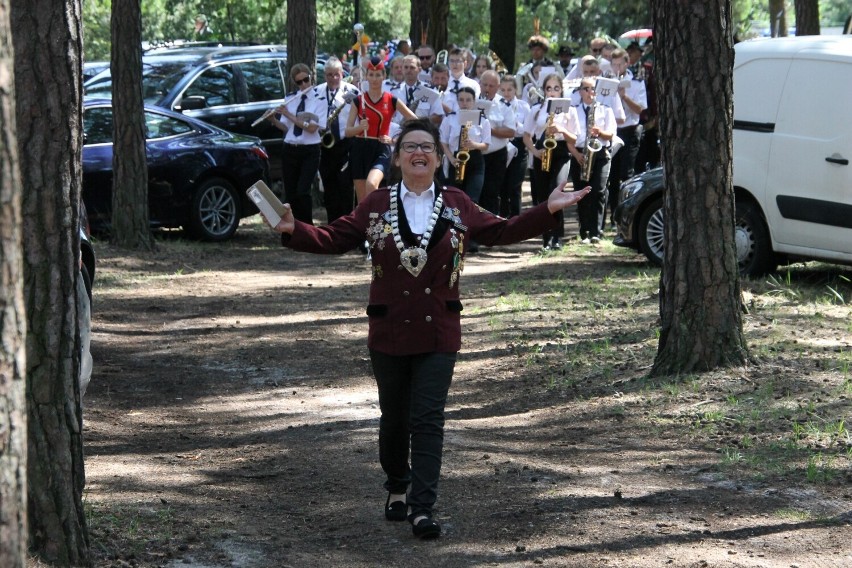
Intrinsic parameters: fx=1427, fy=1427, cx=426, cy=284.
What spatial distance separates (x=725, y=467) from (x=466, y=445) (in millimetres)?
1415

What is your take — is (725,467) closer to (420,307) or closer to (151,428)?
(420,307)

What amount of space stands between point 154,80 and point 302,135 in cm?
334

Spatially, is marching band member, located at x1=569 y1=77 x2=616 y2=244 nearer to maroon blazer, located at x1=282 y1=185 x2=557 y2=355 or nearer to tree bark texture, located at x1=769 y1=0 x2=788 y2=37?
maroon blazer, located at x1=282 y1=185 x2=557 y2=355

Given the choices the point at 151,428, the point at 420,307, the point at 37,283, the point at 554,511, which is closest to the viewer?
the point at 37,283

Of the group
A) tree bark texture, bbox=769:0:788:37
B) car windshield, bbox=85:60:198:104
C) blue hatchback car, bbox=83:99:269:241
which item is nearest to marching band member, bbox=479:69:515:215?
blue hatchback car, bbox=83:99:269:241

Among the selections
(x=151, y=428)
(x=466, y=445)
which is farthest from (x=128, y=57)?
(x=466, y=445)

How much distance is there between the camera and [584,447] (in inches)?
303

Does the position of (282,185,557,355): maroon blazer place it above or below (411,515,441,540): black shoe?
above

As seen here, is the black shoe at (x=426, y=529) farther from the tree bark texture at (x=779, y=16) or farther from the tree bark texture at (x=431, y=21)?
the tree bark texture at (x=779, y=16)

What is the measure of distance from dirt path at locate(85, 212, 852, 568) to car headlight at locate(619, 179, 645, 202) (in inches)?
82.1

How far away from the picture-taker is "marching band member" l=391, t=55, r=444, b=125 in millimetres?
15938

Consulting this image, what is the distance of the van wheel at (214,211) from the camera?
16.3 m

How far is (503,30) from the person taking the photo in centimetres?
2672

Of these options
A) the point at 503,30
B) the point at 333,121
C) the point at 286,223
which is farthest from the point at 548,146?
the point at 503,30
